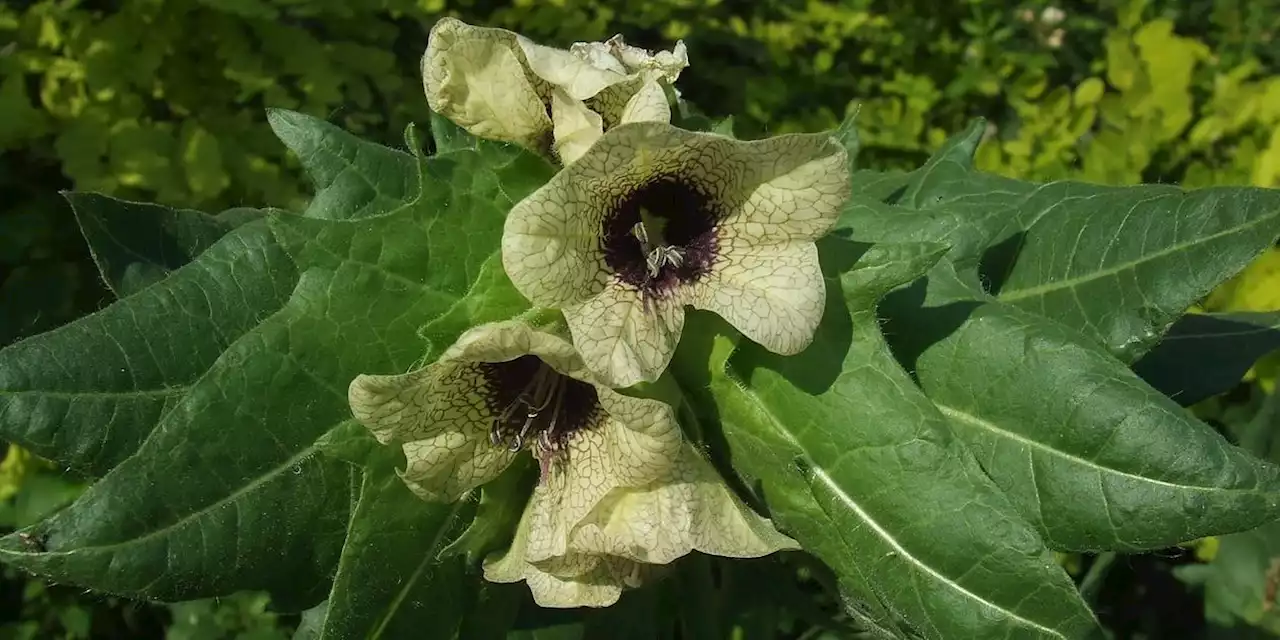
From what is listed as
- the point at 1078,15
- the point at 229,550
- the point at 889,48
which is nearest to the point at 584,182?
the point at 229,550

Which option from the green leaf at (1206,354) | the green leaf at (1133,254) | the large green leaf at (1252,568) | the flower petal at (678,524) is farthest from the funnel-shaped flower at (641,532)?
the large green leaf at (1252,568)

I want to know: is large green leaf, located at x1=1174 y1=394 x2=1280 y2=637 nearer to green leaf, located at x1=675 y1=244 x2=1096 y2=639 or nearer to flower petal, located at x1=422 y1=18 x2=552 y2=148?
green leaf, located at x1=675 y1=244 x2=1096 y2=639

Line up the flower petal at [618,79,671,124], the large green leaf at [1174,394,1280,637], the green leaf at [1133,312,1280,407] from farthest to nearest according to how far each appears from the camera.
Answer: the large green leaf at [1174,394,1280,637]
the green leaf at [1133,312,1280,407]
the flower petal at [618,79,671,124]

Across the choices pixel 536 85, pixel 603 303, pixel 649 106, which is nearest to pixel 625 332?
pixel 603 303

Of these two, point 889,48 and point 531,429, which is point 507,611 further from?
point 889,48

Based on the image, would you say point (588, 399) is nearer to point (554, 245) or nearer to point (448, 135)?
point (554, 245)

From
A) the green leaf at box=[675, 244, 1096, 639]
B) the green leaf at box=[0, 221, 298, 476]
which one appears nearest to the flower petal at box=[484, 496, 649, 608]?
the green leaf at box=[675, 244, 1096, 639]
